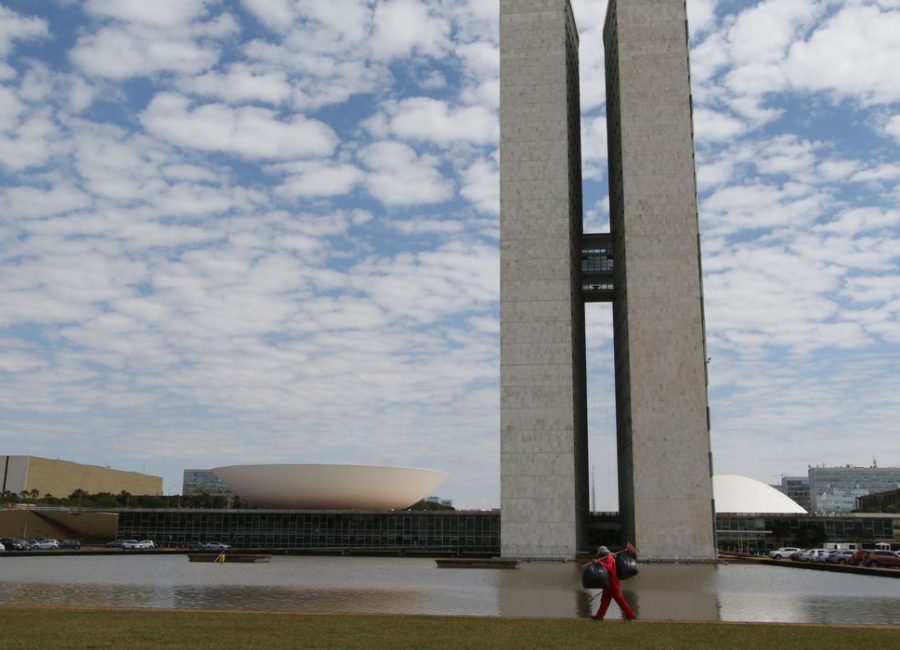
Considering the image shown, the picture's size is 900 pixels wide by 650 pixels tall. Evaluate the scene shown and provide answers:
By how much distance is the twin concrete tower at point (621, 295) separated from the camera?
1959 inches

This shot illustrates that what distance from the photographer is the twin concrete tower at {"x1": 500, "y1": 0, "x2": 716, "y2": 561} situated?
49.8 m

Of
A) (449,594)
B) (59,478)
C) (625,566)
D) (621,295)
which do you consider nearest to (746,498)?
(621,295)

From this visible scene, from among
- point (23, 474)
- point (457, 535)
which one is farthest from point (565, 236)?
point (23, 474)

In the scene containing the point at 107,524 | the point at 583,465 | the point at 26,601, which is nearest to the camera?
the point at 26,601

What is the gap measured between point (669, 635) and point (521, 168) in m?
→ 45.3

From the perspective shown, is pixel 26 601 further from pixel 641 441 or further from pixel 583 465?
pixel 583 465

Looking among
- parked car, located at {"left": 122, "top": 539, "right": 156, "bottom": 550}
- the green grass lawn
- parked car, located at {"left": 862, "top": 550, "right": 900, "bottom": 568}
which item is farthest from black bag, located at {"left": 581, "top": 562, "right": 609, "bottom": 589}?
parked car, located at {"left": 122, "top": 539, "right": 156, "bottom": 550}

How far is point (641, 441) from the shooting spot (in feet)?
164

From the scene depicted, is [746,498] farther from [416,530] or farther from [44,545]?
[44,545]

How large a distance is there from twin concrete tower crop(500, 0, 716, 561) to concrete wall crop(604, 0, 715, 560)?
76 mm

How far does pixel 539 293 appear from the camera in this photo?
53125 millimetres

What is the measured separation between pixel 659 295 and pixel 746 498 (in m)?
30.4

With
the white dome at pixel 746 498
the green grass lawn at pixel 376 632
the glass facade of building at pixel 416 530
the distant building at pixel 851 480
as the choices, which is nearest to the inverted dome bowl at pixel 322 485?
the glass facade of building at pixel 416 530

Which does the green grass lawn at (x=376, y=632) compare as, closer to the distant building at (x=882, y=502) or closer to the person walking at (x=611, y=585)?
the person walking at (x=611, y=585)
